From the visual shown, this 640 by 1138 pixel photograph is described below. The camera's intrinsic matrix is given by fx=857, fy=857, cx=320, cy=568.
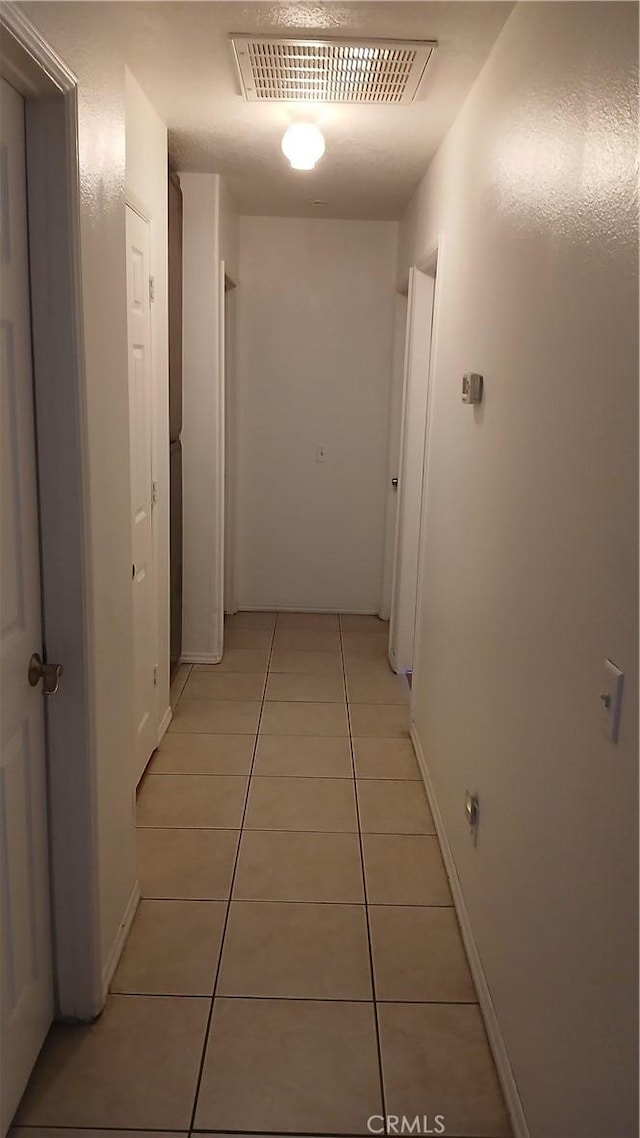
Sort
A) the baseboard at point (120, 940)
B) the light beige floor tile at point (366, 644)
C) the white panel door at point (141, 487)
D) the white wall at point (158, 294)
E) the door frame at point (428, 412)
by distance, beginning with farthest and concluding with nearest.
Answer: the light beige floor tile at point (366, 644), the door frame at point (428, 412), the white panel door at point (141, 487), the white wall at point (158, 294), the baseboard at point (120, 940)

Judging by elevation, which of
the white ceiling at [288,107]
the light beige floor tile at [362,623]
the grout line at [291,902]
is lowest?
the grout line at [291,902]

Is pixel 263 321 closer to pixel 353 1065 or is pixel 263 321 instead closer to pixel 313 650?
pixel 313 650

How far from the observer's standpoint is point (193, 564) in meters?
4.40

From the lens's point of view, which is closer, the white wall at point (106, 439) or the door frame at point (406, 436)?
the white wall at point (106, 439)

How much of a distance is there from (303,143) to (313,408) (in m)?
2.34

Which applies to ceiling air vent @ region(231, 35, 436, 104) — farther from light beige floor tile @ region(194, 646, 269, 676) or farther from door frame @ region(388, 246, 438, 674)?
light beige floor tile @ region(194, 646, 269, 676)

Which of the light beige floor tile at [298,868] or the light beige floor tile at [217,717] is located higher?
the light beige floor tile at [217,717]

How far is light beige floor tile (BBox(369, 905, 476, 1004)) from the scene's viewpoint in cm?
218

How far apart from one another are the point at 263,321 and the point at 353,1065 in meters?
4.19

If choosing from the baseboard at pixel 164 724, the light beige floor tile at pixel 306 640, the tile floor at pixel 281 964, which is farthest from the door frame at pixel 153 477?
the light beige floor tile at pixel 306 640

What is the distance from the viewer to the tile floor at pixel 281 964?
1832 mm

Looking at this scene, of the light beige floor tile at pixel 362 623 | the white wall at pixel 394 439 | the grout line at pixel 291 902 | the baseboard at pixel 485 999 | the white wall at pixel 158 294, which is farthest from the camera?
the light beige floor tile at pixel 362 623

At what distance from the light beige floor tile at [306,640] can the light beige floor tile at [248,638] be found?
0.06 meters

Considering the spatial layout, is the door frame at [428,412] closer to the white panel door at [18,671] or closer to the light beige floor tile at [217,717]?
the light beige floor tile at [217,717]
